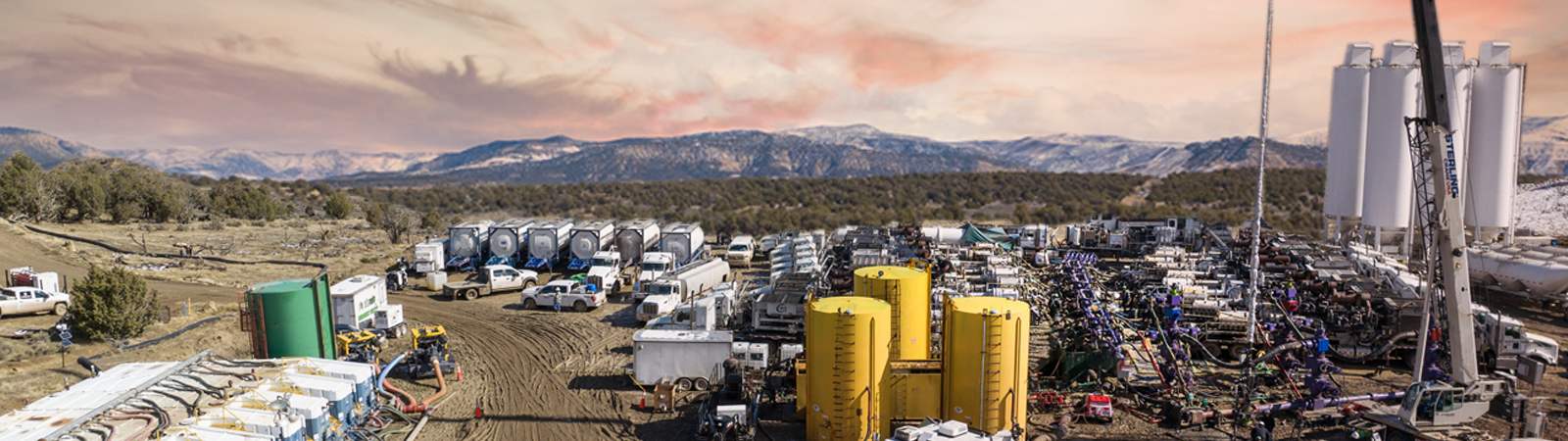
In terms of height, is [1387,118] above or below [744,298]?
above

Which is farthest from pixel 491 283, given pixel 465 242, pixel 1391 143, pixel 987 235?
pixel 1391 143

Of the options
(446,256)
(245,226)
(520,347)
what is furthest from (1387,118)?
(245,226)

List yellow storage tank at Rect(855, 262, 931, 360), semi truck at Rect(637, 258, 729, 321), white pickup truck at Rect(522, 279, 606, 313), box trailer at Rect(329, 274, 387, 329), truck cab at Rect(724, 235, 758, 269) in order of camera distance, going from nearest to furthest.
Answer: yellow storage tank at Rect(855, 262, 931, 360) < box trailer at Rect(329, 274, 387, 329) < semi truck at Rect(637, 258, 729, 321) < white pickup truck at Rect(522, 279, 606, 313) < truck cab at Rect(724, 235, 758, 269)

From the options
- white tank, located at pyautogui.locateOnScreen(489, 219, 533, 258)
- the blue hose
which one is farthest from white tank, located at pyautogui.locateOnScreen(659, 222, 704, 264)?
the blue hose

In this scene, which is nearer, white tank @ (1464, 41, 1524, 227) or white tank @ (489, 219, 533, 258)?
white tank @ (1464, 41, 1524, 227)

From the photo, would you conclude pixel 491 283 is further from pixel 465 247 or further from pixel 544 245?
pixel 465 247

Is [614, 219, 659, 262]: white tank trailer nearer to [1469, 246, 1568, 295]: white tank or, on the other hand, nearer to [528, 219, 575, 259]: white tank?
[528, 219, 575, 259]: white tank

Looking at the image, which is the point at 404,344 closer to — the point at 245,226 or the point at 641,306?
the point at 641,306

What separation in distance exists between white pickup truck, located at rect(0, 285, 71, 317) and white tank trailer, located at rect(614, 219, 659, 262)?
19904mm

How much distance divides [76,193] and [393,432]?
149ft

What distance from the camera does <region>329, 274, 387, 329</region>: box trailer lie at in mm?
22969

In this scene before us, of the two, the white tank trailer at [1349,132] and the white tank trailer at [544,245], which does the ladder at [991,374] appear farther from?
the white tank trailer at [1349,132]

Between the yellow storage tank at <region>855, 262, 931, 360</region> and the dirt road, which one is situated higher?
the yellow storage tank at <region>855, 262, 931, 360</region>

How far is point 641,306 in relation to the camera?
25.5 meters
